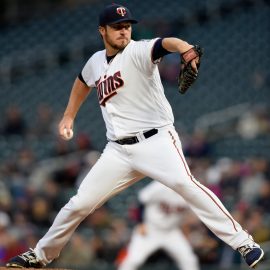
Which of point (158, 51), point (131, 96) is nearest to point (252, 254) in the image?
point (131, 96)

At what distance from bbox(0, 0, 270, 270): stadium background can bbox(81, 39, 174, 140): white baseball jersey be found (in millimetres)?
3985

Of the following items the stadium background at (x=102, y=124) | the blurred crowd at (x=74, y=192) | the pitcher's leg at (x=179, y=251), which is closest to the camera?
the pitcher's leg at (x=179, y=251)

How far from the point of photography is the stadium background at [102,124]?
1070 cm

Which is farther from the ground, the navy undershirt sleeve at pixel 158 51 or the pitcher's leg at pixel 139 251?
the navy undershirt sleeve at pixel 158 51

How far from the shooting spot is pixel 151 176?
5.75 m

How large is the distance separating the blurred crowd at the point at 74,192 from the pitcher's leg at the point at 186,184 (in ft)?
12.7

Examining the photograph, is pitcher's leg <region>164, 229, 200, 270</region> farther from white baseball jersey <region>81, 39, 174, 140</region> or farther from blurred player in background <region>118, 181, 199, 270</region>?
white baseball jersey <region>81, 39, 174, 140</region>

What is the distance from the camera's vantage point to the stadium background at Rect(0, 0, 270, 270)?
35.1 feet

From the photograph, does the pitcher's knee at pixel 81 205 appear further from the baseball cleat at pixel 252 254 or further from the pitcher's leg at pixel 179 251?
the pitcher's leg at pixel 179 251

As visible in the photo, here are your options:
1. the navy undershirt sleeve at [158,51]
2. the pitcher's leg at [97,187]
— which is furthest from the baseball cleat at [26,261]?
the navy undershirt sleeve at [158,51]

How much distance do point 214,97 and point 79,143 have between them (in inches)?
115

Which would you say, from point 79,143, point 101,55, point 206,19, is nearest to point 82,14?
point 206,19

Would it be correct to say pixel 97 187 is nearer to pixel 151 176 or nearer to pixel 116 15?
pixel 151 176

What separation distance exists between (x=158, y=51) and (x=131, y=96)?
1.68ft
